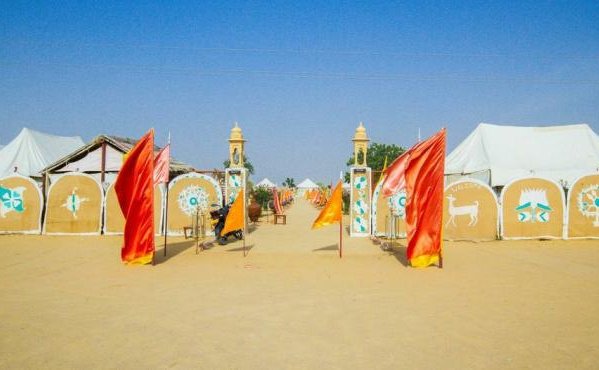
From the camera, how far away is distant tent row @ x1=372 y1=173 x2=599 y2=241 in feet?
43.8

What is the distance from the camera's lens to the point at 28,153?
88.4ft

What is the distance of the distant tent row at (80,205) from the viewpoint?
14211 millimetres

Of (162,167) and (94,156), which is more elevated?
(94,156)

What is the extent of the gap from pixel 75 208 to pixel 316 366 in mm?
13187

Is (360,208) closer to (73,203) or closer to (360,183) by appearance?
(360,183)

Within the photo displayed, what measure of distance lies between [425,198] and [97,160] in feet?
47.1

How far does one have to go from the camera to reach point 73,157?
17.3 m

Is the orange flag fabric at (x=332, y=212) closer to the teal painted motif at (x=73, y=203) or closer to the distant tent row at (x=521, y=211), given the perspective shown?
the distant tent row at (x=521, y=211)

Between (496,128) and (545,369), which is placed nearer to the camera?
(545,369)

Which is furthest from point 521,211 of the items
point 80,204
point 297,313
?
point 80,204

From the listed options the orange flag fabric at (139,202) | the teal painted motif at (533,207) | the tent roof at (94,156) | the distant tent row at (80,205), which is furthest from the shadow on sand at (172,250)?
the teal painted motif at (533,207)

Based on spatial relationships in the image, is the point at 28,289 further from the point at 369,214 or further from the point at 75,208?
the point at 369,214

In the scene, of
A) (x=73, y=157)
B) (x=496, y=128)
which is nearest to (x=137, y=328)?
(x=73, y=157)

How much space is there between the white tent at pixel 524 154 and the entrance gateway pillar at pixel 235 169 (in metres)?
11.6
